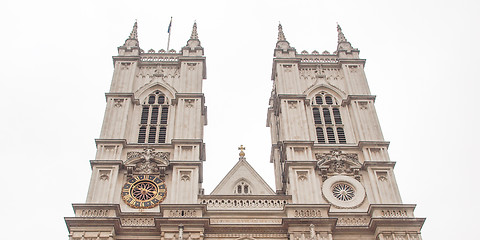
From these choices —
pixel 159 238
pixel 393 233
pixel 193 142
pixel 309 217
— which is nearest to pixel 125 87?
pixel 193 142

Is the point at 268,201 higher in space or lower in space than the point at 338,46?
Answer: lower

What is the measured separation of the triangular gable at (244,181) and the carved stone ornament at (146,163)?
297 cm

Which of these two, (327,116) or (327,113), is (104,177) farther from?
(327,113)

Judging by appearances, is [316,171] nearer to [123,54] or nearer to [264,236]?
[264,236]

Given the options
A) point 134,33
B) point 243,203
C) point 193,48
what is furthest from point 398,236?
point 134,33

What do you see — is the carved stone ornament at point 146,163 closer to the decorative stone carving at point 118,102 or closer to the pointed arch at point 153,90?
the decorative stone carving at point 118,102

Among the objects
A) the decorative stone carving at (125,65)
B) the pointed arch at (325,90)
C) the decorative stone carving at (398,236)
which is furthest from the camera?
the decorative stone carving at (125,65)

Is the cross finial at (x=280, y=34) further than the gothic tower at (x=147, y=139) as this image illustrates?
Yes

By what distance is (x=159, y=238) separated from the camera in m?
26.1

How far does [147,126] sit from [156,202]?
5463 mm

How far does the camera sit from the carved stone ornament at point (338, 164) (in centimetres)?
2950

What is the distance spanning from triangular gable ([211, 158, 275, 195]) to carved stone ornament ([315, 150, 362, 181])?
9.44 ft

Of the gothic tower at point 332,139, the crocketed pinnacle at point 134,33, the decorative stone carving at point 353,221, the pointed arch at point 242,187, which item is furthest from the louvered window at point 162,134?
the decorative stone carving at point 353,221

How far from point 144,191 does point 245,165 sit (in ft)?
19.2
